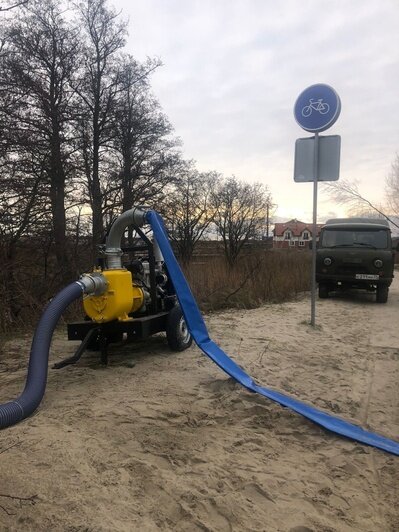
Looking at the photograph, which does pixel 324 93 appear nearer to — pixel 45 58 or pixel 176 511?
pixel 176 511

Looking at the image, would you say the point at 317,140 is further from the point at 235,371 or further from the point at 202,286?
the point at 202,286

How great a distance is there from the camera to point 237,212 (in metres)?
41.0

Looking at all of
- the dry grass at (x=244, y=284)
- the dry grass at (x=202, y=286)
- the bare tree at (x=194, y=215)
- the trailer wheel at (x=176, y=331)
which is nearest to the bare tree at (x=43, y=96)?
the dry grass at (x=202, y=286)

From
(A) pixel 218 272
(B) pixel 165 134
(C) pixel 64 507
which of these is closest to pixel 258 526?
(C) pixel 64 507

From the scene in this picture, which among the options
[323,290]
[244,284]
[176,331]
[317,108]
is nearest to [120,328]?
[176,331]

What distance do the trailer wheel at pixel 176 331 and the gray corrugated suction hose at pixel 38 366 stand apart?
1.39 m

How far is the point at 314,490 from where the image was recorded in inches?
117

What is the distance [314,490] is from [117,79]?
24.5 meters

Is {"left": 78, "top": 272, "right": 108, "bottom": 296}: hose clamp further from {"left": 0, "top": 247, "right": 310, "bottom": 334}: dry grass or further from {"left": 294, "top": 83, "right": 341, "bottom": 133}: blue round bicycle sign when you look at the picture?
{"left": 294, "top": 83, "right": 341, "bottom": 133}: blue round bicycle sign

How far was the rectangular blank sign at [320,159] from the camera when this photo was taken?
7664mm

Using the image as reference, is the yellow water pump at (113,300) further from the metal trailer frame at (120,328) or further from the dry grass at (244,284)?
the dry grass at (244,284)

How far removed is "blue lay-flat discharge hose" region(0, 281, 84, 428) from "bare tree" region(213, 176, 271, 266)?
34.9 m

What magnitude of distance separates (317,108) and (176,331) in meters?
4.32

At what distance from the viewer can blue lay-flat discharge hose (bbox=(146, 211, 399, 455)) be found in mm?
3762
